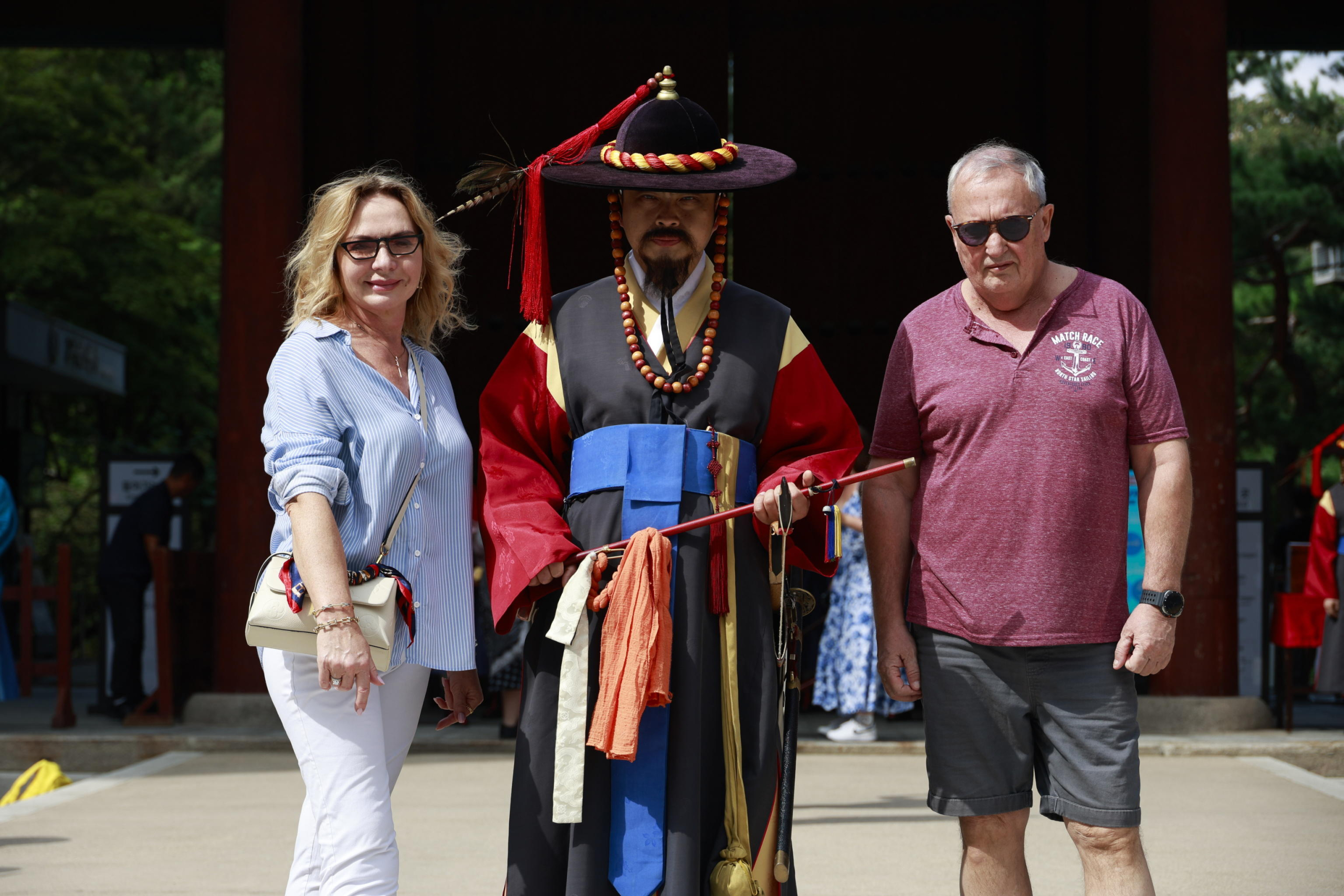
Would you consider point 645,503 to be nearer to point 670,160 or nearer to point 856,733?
point 670,160

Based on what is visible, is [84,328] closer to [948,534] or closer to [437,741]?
[437,741]

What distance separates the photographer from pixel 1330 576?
760cm

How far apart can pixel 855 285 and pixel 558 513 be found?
21.3 feet

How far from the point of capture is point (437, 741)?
7.50 metres

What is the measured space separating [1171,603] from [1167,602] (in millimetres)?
11

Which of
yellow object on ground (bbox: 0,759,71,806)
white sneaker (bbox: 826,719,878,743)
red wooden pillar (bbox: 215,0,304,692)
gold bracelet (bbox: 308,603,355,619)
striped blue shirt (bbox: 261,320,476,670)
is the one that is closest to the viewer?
gold bracelet (bbox: 308,603,355,619)

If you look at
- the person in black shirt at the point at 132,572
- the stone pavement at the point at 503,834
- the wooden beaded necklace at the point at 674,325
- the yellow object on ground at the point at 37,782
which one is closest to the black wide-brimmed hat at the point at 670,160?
the wooden beaded necklace at the point at 674,325

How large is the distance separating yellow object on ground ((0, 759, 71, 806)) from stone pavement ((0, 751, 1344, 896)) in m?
0.37

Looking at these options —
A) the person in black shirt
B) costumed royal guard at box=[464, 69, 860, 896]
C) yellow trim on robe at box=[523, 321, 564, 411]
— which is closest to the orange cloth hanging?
costumed royal guard at box=[464, 69, 860, 896]

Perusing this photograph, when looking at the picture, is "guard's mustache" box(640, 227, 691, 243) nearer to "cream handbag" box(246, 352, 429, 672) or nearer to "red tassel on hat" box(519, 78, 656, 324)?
"red tassel on hat" box(519, 78, 656, 324)

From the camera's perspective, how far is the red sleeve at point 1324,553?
759 centimetres

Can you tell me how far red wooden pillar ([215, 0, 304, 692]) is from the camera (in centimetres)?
780

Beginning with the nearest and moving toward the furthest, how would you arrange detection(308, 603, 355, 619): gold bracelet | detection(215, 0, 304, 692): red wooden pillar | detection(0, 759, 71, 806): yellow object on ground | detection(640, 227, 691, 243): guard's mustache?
detection(308, 603, 355, 619): gold bracelet → detection(640, 227, 691, 243): guard's mustache → detection(0, 759, 71, 806): yellow object on ground → detection(215, 0, 304, 692): red wooden pillar

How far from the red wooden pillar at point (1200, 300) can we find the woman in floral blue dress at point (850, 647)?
152 cm
